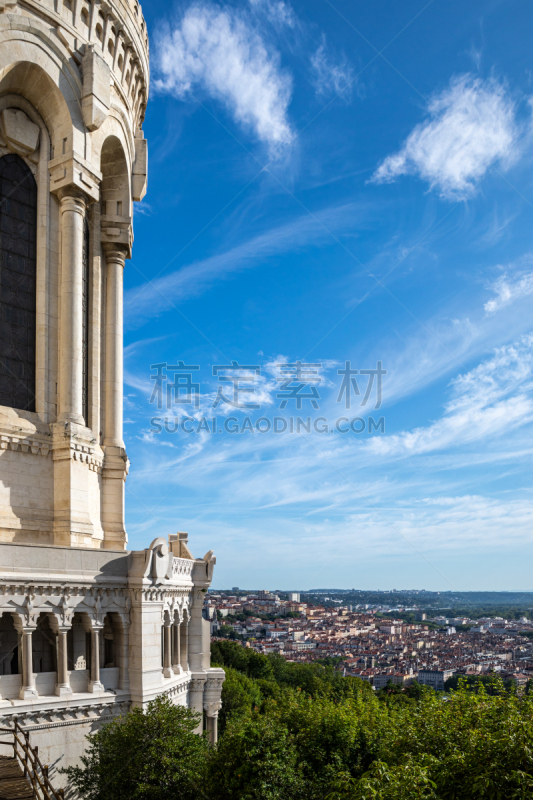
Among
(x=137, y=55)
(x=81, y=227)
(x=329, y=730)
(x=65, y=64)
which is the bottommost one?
(x=329, y=730)

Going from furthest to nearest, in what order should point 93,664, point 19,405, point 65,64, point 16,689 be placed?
point 65,64 < point 19,405 < point 93,664 < point 16,689

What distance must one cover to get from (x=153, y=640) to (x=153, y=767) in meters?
5.69

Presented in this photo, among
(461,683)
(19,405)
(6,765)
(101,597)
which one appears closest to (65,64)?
(19,405)

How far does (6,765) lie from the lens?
1783 centimetres

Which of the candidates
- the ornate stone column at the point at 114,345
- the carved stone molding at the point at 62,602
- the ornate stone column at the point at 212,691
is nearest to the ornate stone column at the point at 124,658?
the carved stone molding at the point at 62,602

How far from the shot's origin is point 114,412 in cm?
3350

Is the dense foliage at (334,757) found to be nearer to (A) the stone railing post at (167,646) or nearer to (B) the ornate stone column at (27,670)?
(B) the ornate stone column at (27,670)

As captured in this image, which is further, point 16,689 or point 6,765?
point 16,689

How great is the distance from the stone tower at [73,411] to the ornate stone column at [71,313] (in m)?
0.07

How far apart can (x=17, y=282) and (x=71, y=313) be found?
95.4 inches

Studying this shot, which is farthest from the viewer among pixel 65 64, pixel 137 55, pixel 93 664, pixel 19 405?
pixel 137 55

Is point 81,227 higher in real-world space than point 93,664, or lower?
higher

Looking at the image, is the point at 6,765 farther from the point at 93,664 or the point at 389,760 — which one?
A: the point at 389,760

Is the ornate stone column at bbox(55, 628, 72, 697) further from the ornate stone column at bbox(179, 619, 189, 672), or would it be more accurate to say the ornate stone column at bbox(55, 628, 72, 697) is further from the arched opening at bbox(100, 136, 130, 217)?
the arched opening at bbox(100, 136, 130, 217)
